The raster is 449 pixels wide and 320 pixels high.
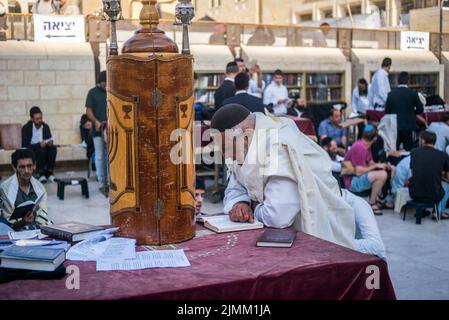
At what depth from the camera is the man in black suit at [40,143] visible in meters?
9.88

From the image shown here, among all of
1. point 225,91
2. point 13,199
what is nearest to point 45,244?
point 13,199

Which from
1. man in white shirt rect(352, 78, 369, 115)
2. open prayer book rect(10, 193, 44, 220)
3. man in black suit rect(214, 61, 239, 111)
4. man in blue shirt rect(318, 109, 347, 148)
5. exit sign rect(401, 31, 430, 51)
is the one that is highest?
exit sign rect(401, 31, 430, 51)

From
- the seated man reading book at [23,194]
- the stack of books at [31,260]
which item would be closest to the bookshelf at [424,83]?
the seated man reading book at [23,194]

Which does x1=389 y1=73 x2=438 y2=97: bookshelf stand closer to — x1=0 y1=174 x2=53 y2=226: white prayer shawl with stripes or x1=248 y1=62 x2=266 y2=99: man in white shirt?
x1=248 y1=62 x2=266 y2=99: man in white shirt

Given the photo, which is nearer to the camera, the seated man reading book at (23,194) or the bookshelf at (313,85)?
the seated man reading book at (23,194)

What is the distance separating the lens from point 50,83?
1160cm

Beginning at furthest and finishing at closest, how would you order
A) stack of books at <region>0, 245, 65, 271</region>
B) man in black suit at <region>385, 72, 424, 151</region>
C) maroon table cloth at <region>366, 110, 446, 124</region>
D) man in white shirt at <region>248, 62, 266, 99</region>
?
man in white shirt at <region>248, 62, 266, 99</region> → maroon table cloth at <region>366, 110, 446, 124</region> → man in black suit at <region>385, 72, 424, 151</region> → stack of books at <region>0, 245, 65, 271</region>

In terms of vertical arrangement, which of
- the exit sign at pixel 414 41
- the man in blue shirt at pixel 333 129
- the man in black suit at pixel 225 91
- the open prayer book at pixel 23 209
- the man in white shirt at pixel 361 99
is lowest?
the open prayer book at pixel 23 209

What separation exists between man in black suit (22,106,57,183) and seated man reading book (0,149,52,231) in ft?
15.3

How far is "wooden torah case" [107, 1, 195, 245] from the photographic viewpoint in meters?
2.69

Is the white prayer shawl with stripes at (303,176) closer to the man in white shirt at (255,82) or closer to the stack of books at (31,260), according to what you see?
the stack of books at (31,260)

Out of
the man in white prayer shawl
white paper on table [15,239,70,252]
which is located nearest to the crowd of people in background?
the man in white prayer shawl

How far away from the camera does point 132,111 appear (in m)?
2.70
